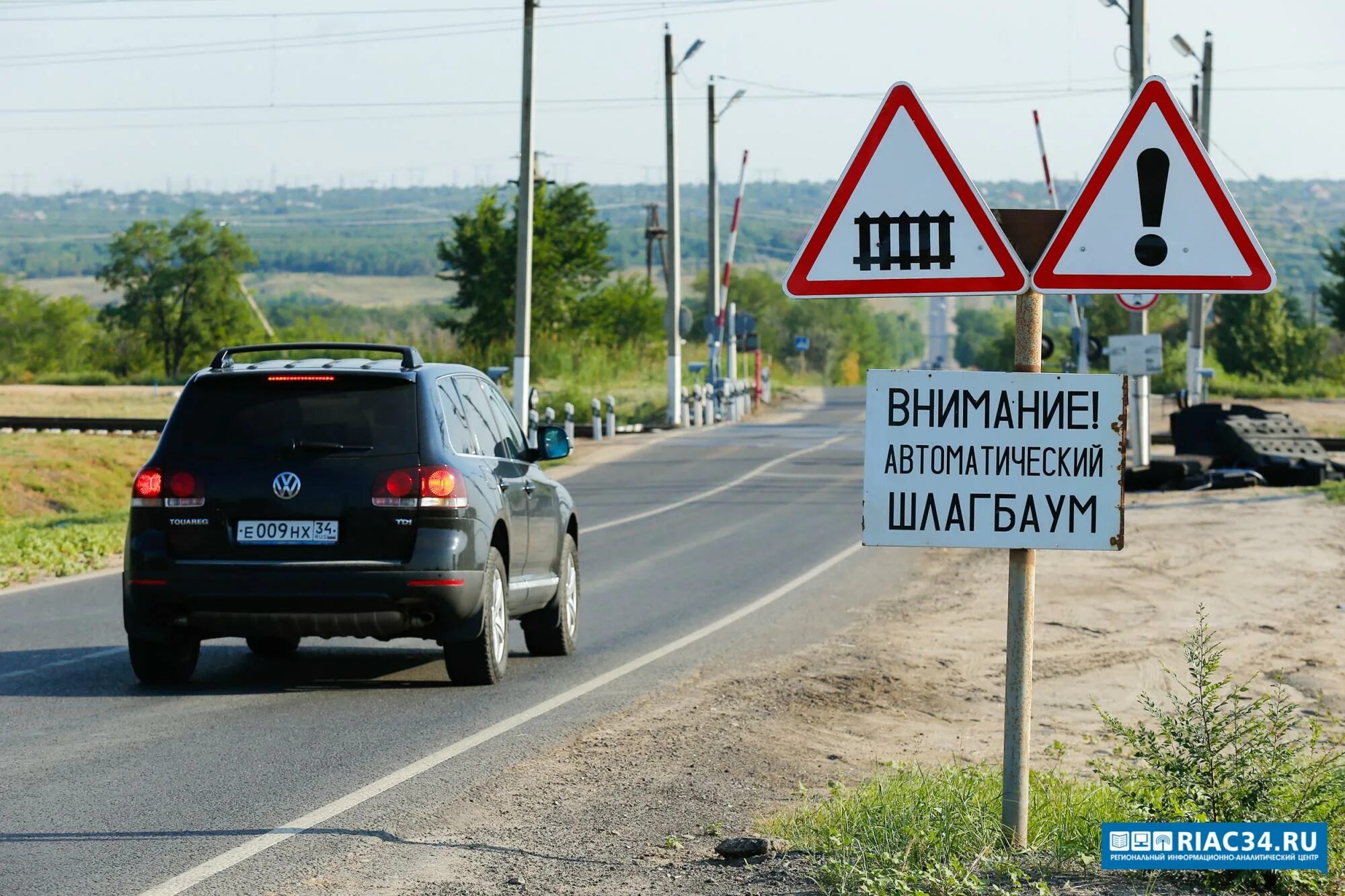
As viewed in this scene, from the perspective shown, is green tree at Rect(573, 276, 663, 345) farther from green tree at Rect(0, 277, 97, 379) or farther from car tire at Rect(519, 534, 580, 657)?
car tire at Rect(519, 534, 580, 657)

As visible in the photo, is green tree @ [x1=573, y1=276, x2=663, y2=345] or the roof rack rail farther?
green tree @ [x1=573, y1=276, x2=663, y2=345]

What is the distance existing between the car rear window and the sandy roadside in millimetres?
1944

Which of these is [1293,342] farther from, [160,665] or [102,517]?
[160,665]

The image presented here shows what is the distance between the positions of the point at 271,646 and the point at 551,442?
7.44ft

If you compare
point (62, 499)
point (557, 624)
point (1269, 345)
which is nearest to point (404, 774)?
point (557, 624)

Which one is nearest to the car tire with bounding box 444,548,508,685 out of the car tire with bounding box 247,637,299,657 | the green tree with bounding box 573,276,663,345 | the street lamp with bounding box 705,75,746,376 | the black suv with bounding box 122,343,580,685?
the black suv with bounding box 122,343,580,685

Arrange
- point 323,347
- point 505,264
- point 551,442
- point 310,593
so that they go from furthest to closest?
1. point 505,264
2. point 551,442
3. point 323,347
4. point 310,593

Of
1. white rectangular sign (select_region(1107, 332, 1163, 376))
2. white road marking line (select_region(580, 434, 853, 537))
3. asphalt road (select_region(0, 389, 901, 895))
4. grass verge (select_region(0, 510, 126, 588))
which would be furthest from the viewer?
white rectangular sign (select_region(1107, 332, 1163, 376))

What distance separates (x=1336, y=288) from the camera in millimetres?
80500

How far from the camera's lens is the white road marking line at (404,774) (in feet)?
18.5

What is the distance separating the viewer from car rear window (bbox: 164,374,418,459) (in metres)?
9.08

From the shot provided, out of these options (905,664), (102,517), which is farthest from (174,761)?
(102,517)

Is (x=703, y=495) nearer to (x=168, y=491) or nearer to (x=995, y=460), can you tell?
(x=168, y=491)

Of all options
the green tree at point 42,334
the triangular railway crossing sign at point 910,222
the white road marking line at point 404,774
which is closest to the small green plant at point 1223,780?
the triangular railway crossing sign at point 910,222
